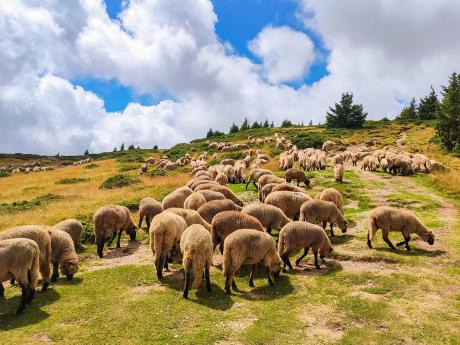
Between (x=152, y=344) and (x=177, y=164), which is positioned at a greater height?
(x=177, y=164)

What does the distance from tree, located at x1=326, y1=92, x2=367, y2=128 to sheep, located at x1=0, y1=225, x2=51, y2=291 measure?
89003 millimetres

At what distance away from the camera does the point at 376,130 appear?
283 feet

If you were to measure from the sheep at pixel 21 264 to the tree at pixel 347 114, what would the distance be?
9061 centimetres

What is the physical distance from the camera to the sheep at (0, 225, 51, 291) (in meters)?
14.0

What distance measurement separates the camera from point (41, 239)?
14.3 meters

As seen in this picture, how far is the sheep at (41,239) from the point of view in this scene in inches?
552

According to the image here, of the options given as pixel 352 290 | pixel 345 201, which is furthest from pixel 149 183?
pixel 352 290

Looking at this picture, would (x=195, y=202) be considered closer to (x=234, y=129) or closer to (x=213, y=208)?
(x=213, y=208)

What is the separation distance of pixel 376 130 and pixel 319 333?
8192 cm

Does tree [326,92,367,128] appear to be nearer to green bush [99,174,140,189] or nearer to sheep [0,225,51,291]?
green bush [99,174,140,189]

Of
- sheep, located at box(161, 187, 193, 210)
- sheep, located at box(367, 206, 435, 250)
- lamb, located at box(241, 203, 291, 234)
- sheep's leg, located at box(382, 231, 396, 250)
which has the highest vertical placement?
sheep, located at box(161, 187, 193, 210)

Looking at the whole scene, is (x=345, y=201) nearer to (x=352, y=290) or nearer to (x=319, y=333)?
(x=352, y=290)

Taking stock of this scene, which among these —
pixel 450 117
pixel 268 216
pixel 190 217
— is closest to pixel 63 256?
pixel 190 217

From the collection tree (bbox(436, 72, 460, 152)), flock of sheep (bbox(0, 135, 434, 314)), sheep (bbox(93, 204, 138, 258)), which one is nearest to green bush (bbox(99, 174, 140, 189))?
flock of sheep (bbox(0, 135, 434, 314))
